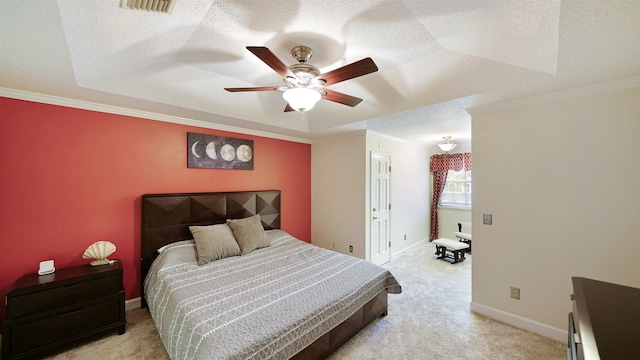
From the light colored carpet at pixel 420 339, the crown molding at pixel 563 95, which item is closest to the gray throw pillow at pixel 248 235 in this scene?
the light colored carpet at pixel 420 339

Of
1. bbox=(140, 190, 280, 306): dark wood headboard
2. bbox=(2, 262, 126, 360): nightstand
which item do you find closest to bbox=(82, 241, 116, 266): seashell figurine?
bbox=(2, 262, 126, 360): nightstand

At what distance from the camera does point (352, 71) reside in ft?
4.88

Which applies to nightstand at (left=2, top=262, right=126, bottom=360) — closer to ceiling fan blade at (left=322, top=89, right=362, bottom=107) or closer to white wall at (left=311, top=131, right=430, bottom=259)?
ceiling fan blade at (left=322, top=89, right=362, bottom=107)

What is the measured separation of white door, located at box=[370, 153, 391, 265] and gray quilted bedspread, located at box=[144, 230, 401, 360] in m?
1.42

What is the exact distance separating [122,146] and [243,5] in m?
2.26

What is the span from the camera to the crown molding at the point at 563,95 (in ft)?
6.23

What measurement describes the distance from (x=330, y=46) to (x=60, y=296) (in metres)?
3.10

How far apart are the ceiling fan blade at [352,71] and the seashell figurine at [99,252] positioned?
2669 millimetres

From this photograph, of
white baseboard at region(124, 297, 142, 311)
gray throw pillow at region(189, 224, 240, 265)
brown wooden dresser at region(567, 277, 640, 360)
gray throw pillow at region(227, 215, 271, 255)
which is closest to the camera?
brown wooden dresser at region(567, 277, 640, 360)

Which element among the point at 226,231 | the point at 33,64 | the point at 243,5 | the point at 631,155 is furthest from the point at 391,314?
the point at 33,64

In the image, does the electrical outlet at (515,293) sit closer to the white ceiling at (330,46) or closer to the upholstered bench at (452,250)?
the upholstered bench at (452,250)

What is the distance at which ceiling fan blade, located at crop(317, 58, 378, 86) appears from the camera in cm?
139

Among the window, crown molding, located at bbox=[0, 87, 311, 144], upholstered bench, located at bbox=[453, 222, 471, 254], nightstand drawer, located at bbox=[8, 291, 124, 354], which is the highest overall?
crown molding, located at bbox=[0, 87, 311, 144]

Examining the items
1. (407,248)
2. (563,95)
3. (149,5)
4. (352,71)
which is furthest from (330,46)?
(407,248)
